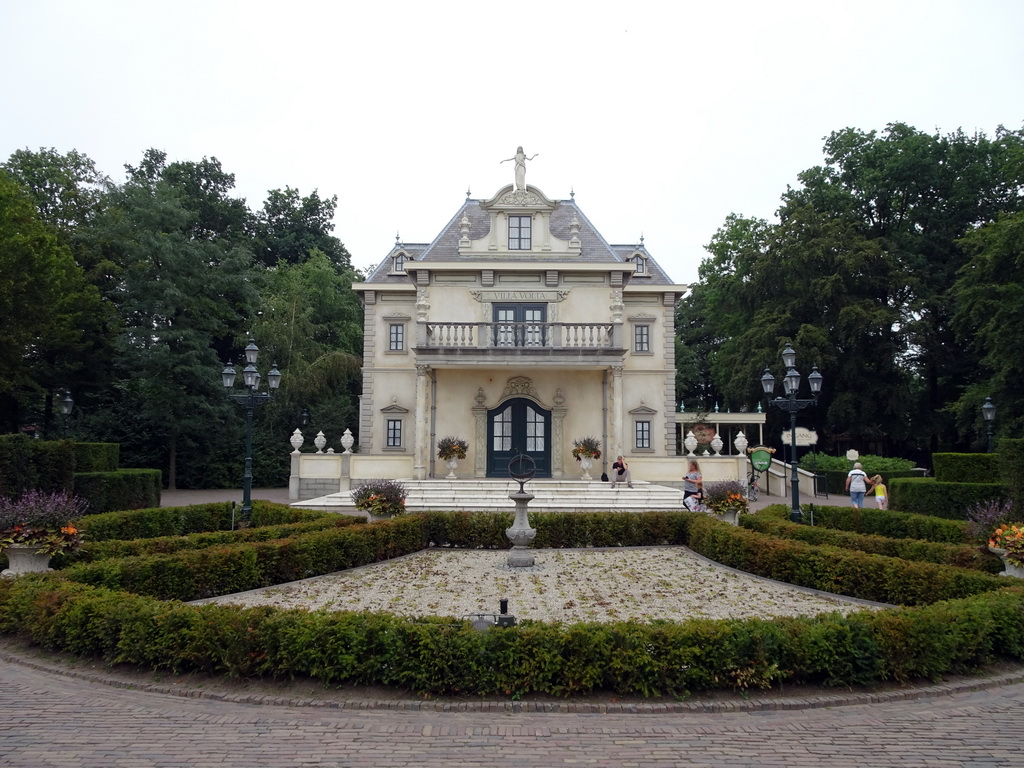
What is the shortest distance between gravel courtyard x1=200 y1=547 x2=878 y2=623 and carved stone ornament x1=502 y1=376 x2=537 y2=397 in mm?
11811

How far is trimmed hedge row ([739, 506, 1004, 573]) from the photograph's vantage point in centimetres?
962

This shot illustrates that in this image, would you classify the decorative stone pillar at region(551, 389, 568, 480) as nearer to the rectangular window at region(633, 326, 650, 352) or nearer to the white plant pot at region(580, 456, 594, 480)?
the white plant pot at region(580, 456, 594, 480)

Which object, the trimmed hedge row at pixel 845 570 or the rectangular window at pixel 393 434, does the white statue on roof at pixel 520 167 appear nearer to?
the rectangular window at pixel 393 434

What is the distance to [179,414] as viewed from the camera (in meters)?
27.2

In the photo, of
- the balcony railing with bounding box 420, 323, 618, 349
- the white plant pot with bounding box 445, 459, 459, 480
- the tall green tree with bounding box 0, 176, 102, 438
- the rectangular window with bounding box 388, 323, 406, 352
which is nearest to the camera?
the tall green tree with bounding box 0, 176, 102, 438

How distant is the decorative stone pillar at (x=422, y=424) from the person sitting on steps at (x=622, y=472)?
6.47m

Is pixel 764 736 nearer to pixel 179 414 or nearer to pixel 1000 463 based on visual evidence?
pixel 1000 463

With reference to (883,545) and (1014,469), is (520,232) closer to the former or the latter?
(1014,469)

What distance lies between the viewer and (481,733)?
5246 millimetres

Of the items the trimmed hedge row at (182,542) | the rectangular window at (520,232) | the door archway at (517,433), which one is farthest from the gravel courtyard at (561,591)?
the rectangular window at (520,232)

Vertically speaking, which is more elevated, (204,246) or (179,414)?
(204,246)

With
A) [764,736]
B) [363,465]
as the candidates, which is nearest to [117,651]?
[764,736]

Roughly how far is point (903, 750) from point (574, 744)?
2.37 metres

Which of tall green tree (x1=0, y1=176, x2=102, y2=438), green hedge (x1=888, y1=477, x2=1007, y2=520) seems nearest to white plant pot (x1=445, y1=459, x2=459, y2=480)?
green hedge (x1=888, y1=477, x2=1007, y2=520)
